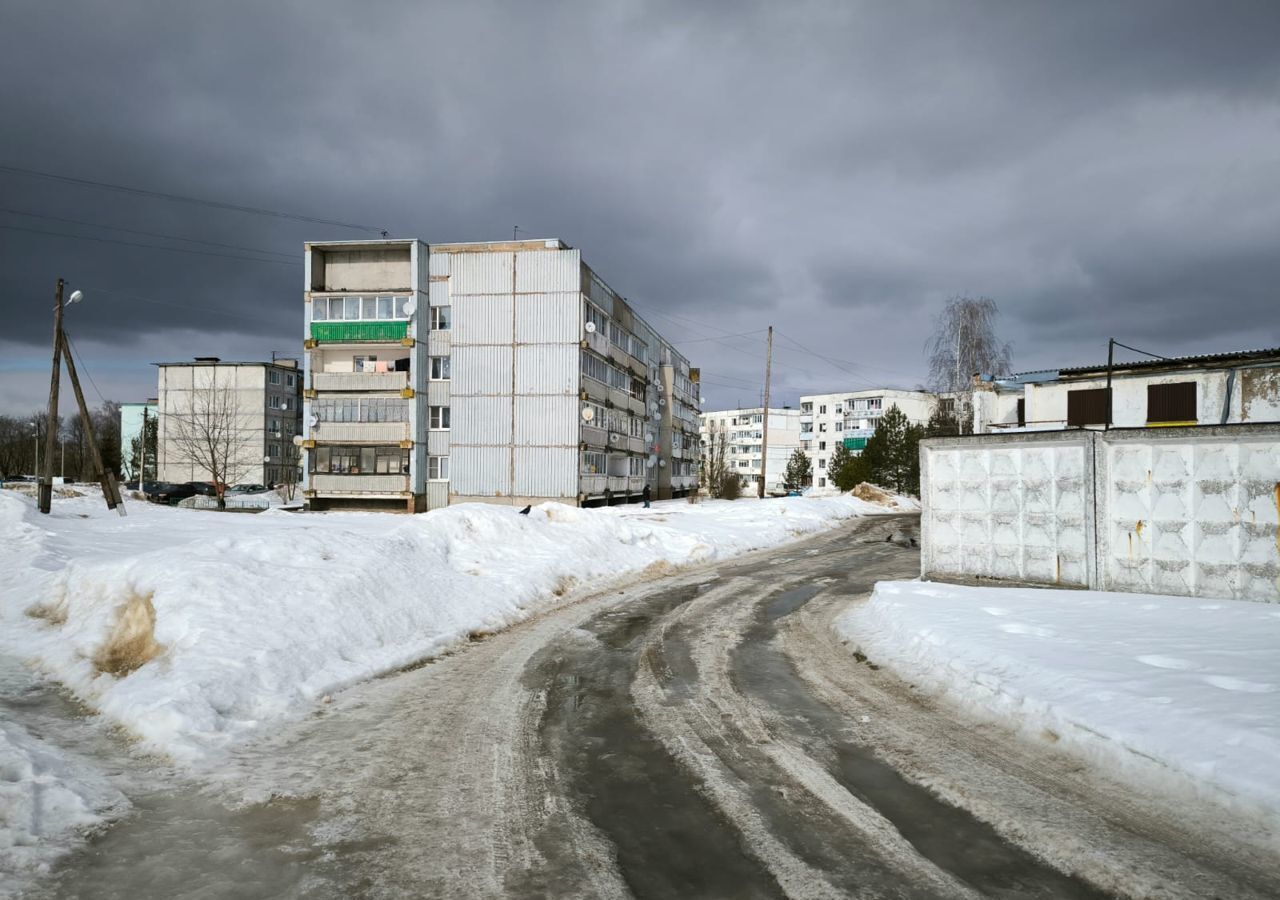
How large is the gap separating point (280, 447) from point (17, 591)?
83.5 m

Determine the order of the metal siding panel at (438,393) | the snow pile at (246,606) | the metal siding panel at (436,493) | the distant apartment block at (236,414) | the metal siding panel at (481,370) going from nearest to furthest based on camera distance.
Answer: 1. the snow pile at (246,606)
2. the metal siding panel at (481,370)
3. the metal siding panel at (436,493)
4. the metal siding panel at (438,393)
5. the distant apartment block at (236,414)

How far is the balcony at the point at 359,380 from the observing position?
148ft

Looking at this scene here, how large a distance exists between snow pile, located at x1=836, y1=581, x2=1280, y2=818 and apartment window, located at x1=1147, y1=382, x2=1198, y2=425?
16.0 metres

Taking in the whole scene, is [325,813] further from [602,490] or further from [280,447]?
[280,447]

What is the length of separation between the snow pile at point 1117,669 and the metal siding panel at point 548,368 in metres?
→ 33.7

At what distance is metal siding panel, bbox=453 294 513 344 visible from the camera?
4503 cm

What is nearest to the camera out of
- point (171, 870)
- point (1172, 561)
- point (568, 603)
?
point (171, 870)

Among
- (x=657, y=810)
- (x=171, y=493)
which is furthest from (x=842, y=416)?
(x=657, y=810)

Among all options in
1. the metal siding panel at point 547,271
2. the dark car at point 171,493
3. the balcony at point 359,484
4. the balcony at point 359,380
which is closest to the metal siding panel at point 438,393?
the balcony at point 359,380

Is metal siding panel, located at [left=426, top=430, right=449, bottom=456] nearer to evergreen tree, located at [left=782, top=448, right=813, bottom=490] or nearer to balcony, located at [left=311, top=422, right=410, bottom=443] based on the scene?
balcony, located at [left=311, top=422, right=410, bottom=443]

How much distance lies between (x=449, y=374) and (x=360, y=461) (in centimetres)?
772

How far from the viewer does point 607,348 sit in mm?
49000

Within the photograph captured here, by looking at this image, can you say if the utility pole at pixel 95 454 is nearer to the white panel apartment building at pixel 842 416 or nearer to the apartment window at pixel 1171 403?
the apartment window at pixel 1171 403

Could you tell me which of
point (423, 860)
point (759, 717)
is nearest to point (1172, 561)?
point (759, 717)
